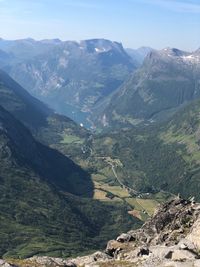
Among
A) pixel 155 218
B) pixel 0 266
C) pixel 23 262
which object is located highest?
pixel 0 266

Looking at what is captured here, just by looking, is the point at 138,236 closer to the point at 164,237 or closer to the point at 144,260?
the point at 164,237

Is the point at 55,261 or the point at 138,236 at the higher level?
the point at 55,261

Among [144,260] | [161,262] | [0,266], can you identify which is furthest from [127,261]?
[0,266]

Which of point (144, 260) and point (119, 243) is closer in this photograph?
point (144, 260)

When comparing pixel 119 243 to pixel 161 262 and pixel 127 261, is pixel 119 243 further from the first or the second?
pixel 161 262

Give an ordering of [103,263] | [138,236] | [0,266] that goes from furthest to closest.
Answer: [138,236] < [103,263] < [0,266]

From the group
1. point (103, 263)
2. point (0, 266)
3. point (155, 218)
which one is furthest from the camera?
point (155, 218)
